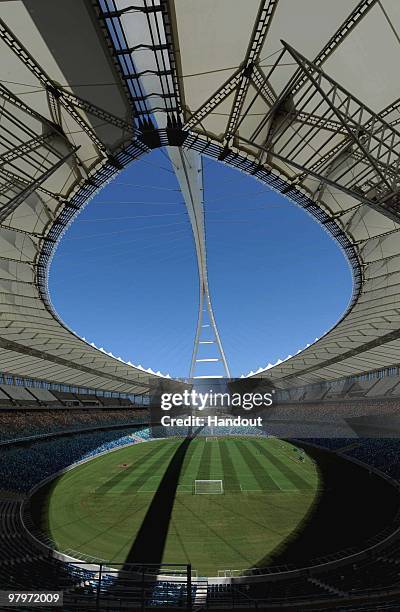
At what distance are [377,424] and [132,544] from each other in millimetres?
39760

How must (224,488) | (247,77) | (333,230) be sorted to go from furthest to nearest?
(224,488) → (333,230) → (247,77)

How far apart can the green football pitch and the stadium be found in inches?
9.0

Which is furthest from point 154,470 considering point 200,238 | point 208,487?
point 200,238

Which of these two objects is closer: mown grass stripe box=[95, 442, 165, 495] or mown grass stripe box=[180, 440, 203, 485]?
mown grass stripe box=[95, 442, 165, 495]

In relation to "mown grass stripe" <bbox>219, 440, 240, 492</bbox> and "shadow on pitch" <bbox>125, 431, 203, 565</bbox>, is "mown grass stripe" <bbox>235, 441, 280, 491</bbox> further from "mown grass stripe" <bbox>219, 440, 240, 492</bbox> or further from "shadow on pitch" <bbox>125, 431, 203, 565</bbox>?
"shadow on pitch" <bbox>125, 431, 203, 565</bbox>

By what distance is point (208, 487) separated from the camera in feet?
123

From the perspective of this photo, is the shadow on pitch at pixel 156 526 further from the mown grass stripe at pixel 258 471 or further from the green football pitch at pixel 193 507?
the mown grass stripe at pixel 258 471

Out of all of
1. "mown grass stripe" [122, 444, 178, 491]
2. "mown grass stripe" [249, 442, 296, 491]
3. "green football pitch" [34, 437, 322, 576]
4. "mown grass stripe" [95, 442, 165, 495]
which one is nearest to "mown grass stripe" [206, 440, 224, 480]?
"green football pitch" [34, 437, 322, 576]

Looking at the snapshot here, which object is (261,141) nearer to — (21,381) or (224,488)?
(224,488)

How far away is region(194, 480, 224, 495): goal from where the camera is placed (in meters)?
35.8

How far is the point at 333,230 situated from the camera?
72.0 feet

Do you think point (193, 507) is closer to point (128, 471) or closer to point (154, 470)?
point (154, 470)

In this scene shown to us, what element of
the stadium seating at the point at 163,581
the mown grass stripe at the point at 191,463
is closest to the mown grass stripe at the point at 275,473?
the mown grass stripe at the point at 191,463

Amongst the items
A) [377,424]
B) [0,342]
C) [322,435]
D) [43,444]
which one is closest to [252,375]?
[322,435]
